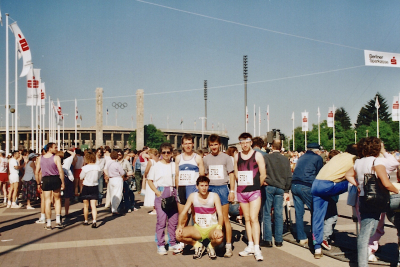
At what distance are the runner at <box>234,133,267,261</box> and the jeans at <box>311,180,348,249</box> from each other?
0.92m

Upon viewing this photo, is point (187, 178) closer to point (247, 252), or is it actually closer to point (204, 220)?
point (204, 220)

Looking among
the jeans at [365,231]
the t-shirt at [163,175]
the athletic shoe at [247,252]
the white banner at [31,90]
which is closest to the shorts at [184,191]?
the t-shirt at [163,175]

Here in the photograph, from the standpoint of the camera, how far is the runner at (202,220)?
7.17 m

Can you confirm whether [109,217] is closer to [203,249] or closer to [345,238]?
[203,249]

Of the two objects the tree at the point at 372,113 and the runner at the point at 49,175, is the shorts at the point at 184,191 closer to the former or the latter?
the runner at the point at 49,175

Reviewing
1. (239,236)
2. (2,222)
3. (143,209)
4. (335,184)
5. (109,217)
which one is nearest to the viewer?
(335,184)

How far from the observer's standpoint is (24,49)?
23.0 m

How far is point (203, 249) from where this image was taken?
7.36 meters

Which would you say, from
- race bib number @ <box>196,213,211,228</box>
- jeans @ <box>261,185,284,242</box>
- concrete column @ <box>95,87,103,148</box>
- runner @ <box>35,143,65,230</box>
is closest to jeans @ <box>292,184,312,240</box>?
jeans @ <box>261,185,284,242</box>

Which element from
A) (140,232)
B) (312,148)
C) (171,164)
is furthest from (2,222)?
(312,148)

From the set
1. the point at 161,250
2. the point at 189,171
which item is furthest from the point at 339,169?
the point at 161,250

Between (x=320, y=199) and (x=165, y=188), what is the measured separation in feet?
8.92

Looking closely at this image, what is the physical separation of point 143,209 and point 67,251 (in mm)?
6777

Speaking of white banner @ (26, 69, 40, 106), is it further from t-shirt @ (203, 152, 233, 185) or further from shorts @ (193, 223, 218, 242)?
shorts @ (193, 223, 218, 242)
